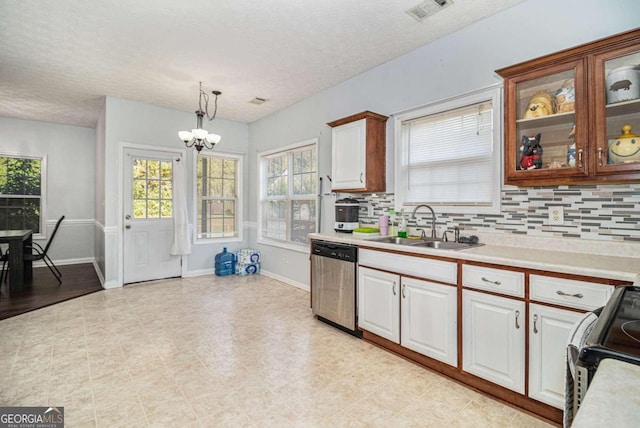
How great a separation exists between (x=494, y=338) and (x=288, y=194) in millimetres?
3684

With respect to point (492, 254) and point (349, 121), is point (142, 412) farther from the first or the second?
point (349, 121)

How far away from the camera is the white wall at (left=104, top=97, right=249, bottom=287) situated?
15.8 feet

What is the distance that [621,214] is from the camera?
2.09m

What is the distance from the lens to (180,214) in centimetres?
530

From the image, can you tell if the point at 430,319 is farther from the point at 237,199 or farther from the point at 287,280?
the point at 237,199

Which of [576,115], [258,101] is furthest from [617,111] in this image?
[258,101]

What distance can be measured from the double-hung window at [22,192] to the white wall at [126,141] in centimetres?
282

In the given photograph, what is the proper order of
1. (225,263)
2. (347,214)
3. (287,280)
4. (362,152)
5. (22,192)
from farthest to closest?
(22,192) < (225,263) < (287,280) < (347,214) < (362,152)

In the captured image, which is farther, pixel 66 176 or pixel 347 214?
pixel 66 176

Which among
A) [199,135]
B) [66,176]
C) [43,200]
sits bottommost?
[43,200]

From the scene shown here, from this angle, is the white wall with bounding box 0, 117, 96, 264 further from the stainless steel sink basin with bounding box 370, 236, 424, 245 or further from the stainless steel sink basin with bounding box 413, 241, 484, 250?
the stainless steel sink basin with bounding box 413, 241, 484, 250

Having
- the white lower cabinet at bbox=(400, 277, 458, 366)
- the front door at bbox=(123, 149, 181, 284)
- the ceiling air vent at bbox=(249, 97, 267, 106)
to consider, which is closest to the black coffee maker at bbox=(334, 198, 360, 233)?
the white lower cabinet at bbox=(400, 277, 458, 366)

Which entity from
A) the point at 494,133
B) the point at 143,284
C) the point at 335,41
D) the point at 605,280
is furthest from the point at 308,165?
the point at 605,280

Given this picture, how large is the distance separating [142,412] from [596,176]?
3110 mm
